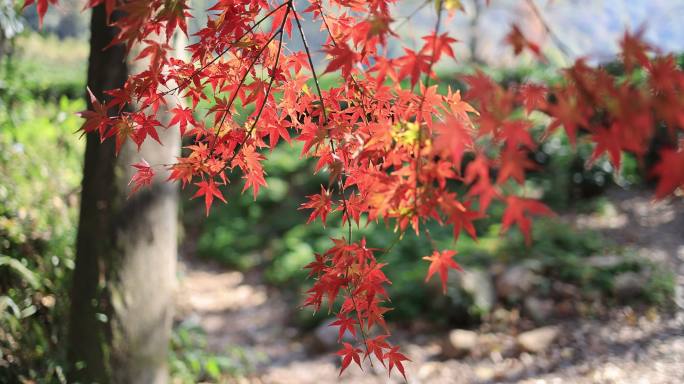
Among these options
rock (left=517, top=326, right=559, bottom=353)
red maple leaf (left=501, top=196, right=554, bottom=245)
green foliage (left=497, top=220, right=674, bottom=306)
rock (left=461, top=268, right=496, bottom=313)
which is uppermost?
red maple leaf (left=501, top=196, right=554, bottom=245)

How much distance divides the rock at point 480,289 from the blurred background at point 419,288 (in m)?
0.01

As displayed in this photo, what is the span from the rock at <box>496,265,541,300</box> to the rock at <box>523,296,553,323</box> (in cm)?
7

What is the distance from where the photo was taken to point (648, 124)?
790mm

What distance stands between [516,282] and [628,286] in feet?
2.41

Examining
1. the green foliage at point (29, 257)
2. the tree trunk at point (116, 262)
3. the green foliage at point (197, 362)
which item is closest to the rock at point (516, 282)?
the green foliage at point (197, 362)

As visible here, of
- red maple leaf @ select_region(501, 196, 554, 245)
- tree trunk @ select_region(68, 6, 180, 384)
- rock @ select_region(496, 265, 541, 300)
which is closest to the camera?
red maple leaf @ select_region(501, 196, 554, 245)

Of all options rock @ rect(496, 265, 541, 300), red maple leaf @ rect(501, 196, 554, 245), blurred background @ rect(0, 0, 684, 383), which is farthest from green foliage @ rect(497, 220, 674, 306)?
red maple leaf @ rect(501, 196, 554, 245)

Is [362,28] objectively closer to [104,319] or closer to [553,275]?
[104,319]

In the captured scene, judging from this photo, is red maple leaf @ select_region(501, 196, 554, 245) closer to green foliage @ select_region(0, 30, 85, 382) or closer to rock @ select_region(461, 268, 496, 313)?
green foliage @ select_region(0, 30, 85, 382)

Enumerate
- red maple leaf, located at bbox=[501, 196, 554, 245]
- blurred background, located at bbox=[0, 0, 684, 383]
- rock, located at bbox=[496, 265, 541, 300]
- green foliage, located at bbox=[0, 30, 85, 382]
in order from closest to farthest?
red maple leaf, located at bbox=[501, 196, 554, 245], green foliage, located at bbox=[0, 30, 85, 382], blurred background, located at bbox=[0, 0, 684, 383], rock, located at bbox=[496, 265, 541, 300]

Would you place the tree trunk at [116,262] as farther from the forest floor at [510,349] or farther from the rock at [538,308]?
the rock at [538,308]

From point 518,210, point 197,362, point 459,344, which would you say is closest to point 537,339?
point 459,344

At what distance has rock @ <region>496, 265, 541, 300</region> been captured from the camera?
379 centimetres

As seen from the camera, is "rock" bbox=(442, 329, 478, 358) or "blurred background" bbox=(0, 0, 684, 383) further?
"rock" bbox=(442, 329, 478, 358)
